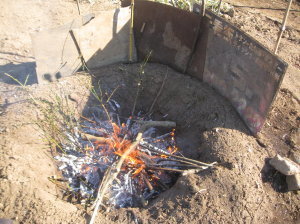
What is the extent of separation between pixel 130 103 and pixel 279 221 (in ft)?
8.65

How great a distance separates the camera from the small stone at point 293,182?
2.92 m

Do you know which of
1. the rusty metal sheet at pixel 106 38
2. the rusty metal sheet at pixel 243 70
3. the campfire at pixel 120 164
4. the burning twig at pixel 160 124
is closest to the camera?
the rusty metal sheet at pixel 243 70

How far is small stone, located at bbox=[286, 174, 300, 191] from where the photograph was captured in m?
2.92

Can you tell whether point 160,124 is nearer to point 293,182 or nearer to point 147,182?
point 147,182

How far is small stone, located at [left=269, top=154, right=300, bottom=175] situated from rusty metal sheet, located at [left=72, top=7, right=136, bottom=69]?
113 inches

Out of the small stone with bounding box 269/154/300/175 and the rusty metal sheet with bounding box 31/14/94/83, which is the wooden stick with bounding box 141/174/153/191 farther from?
the rusty metal sheet with bounding box 31/14/94/83

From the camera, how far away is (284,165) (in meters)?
3.01

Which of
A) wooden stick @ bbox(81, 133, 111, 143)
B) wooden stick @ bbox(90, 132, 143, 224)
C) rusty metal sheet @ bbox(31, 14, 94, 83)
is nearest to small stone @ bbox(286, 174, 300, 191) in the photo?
wooden stick @ bbox(90, 132, 143, 224)

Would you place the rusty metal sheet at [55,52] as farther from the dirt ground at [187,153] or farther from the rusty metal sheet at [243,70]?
the rusty metal sheet at [243,70]

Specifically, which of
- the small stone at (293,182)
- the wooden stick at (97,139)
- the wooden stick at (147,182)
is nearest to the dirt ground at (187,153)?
the small stone at (293,182)

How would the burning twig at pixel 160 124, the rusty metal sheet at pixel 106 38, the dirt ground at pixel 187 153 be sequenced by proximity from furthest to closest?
the rusty metal sheet at pixel 106 38, the burning twig at pixel 160 124, the dirt ground at pixel 187 153

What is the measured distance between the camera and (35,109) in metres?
3.80

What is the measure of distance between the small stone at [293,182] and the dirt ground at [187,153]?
74 mm

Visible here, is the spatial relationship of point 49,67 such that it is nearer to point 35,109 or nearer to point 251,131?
point 35,109
